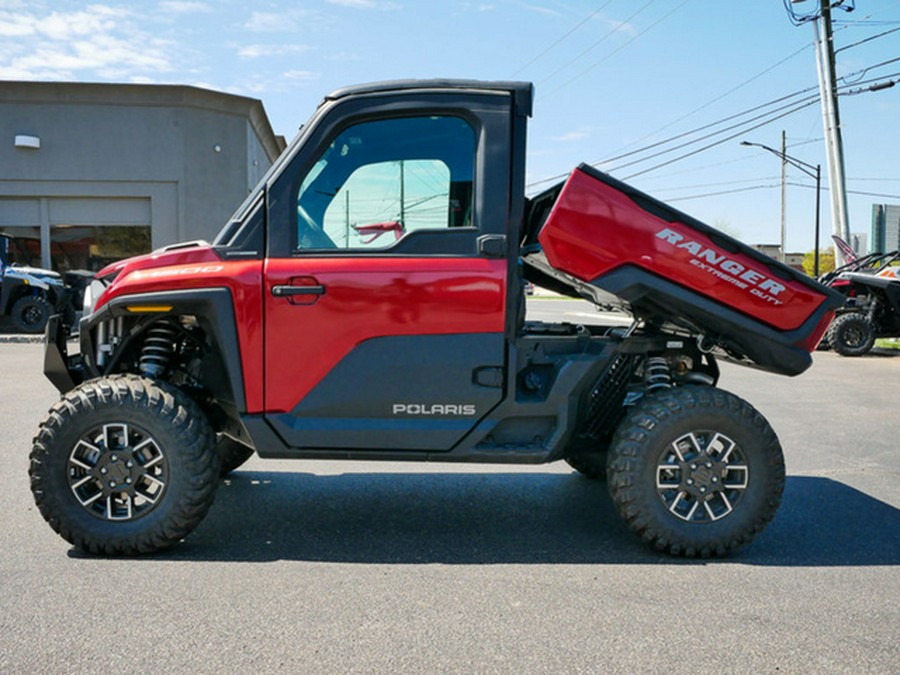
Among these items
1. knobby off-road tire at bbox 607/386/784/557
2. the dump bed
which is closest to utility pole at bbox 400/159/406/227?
the dump bed

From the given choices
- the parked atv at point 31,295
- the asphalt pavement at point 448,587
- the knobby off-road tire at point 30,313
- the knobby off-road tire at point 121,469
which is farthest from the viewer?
the knobby off-road tire at point 30,313

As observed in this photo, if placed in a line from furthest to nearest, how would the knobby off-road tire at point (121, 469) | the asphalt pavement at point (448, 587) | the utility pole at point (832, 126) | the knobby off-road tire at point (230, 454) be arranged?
the utility pole at point (832, 126), the knobby off-road tire at point (230, 454), the knobby off-road tire at point (121, 469), the asphalt pavement at point (448, 587)

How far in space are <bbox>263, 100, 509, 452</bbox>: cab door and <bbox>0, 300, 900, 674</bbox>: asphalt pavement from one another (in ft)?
2.29

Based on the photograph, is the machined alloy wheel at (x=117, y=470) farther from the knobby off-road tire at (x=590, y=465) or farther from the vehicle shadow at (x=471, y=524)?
the knobby off-road tire at (x=590, y=465)

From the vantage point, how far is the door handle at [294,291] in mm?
4164

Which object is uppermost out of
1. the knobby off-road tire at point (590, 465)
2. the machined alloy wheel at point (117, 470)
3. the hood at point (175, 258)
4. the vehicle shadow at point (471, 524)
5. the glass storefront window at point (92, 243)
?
the glass storefront window at point (92, 243)

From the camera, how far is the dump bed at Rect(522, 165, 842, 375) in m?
4.21

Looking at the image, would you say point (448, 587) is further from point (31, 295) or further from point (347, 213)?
point (31, 295)

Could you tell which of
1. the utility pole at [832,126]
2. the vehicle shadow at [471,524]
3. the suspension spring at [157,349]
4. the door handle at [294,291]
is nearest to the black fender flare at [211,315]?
the suspension spring at [157,349]

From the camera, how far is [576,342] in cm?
469

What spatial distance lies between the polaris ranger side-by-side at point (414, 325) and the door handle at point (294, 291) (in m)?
0.01

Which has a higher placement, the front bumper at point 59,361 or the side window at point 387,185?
the side window at point 387,185

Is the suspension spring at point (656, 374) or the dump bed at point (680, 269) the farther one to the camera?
the suspension spring at point (656, 374)

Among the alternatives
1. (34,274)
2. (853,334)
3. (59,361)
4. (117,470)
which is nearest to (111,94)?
(34,274)
